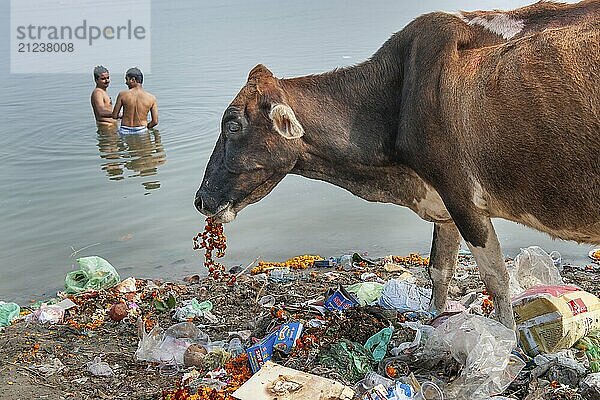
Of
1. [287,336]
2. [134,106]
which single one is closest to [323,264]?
[287,336]

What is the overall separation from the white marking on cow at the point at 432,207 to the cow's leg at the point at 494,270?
1.21ft

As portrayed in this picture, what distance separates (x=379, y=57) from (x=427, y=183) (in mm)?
957

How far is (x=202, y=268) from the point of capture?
26.9 ft

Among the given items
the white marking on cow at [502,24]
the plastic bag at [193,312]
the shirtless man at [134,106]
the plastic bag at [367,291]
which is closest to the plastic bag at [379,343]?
the plastic bag at [367,291]

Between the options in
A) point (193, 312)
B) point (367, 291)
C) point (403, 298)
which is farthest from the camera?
point (367, 291)

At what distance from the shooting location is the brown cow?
4.41 meters

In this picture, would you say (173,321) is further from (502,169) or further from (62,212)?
(62,212)

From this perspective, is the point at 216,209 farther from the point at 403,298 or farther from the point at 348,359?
the point at 403,298

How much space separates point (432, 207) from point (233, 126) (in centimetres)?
143

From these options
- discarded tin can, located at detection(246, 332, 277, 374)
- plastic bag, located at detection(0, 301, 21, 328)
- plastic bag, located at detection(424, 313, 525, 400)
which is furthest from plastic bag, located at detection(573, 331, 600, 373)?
plastic bag, located at detection(0, 301, 21, 328)

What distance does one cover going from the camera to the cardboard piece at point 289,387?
4.57m

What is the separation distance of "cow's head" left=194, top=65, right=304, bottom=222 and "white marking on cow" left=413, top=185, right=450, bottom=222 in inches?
35.4

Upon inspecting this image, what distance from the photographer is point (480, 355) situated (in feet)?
15.4

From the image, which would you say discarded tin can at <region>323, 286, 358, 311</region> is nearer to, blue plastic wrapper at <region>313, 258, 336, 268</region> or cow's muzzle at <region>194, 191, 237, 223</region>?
cow's muzzle at <region>194, 191, 237, 223</region>
